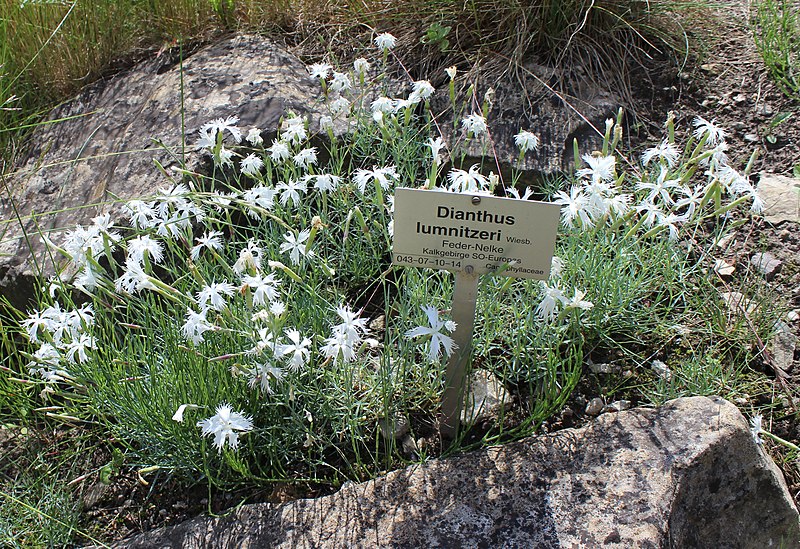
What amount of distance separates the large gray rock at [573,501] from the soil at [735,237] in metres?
0.19

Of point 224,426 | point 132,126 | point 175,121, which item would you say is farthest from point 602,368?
point 132,126

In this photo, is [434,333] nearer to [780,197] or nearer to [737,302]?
[737,302]

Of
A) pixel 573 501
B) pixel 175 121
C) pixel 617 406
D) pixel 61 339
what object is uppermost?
pixel 175 121

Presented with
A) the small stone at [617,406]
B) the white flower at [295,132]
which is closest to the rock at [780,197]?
the small stone at [617,406]

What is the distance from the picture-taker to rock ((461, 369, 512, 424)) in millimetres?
2184

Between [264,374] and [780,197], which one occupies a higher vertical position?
[264,374]

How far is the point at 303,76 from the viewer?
3.56 meters

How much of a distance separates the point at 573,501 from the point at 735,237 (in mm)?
1635

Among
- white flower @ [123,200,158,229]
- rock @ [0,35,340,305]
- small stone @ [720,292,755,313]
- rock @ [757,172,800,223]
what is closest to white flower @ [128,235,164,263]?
white flower @ [123,200,158,229]

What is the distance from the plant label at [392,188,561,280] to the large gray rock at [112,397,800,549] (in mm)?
562

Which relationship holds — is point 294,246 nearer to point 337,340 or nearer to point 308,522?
point 337,340

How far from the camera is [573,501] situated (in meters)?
1.85

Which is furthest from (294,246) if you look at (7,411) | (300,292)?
(7,411)

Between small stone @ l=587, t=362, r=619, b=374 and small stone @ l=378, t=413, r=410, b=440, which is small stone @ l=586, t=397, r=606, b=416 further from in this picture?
small stone @ l=378, t=413, r=410, b=440
